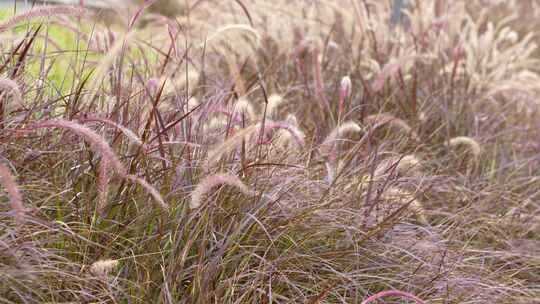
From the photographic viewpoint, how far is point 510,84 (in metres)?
4.96

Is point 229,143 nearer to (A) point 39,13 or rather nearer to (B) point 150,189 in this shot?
(B) point 150,189

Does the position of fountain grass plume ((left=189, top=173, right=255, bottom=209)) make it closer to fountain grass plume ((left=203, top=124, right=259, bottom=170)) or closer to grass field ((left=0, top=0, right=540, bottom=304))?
grass field ((left=0, top=0, right=540, bottom=304))

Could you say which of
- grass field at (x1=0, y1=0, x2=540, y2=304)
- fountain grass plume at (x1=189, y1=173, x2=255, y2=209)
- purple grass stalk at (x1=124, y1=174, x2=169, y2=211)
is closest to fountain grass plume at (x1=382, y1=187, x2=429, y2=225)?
grass field at (x1=0, y1=0, x2=540, y2=304)

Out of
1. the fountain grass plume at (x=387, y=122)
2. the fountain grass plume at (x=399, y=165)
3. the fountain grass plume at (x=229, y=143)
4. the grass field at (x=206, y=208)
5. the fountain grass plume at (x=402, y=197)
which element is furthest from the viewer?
the fountain grass plume at (x=387, y=122)

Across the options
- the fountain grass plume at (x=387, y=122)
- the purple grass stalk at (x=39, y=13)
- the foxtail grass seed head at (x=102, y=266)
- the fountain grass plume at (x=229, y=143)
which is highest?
the purple grass stalk at (x=39, y=13)

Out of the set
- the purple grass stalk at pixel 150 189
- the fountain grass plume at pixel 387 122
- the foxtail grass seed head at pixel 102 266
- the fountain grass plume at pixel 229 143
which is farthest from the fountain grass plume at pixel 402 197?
the foxtail grass seed head at pixel 102 266

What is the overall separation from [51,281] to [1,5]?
4.93 metres

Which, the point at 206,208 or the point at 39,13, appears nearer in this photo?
the point at 39,13

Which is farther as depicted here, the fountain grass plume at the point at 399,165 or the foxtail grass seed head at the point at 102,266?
the fountain grass plume at the point at 399,165

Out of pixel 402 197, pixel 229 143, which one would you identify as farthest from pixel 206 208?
pixel 402 197

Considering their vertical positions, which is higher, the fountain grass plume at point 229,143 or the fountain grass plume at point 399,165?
the fountain grass plume at point 229,143

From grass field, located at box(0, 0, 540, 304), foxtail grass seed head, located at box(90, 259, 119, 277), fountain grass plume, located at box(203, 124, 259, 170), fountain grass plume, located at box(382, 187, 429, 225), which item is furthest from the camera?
fountain grass plume, located at box(382, 187, 429, 225)

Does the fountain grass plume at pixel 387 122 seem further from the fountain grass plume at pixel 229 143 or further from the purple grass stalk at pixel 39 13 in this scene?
the purple grass stalk at pixel 39 13

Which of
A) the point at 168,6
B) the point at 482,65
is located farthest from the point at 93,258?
the point at 168,6
